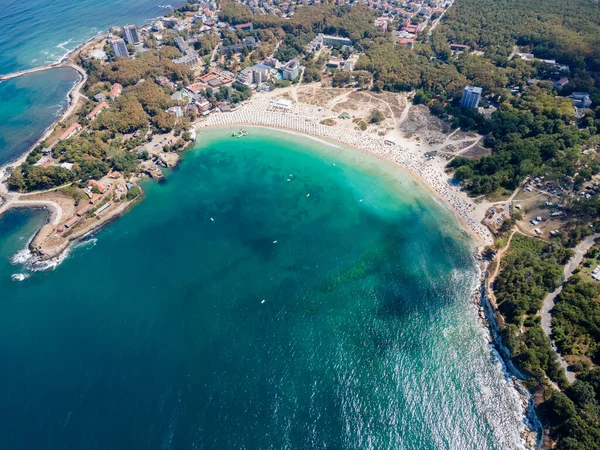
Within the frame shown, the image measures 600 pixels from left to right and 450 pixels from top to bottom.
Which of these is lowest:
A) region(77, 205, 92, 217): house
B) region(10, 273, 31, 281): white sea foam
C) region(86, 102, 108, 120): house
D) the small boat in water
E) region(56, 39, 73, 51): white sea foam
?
region(10, 273, 31, 281): white sea foam

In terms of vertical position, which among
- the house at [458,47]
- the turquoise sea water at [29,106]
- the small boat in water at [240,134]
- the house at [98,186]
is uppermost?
the house at [458,47]

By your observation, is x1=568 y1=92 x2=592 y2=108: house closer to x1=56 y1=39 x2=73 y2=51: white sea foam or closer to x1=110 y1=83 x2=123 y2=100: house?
x1=110 y1=83 x2=123 y2=100: house

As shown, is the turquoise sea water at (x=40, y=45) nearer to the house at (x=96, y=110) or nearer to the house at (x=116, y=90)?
the house at (x=96, y=110)

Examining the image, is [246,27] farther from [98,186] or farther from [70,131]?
[98,186]

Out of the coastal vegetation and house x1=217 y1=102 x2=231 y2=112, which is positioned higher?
house x1=217 y1=102 x2=231 y2=112

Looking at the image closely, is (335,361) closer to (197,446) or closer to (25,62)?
(197,446)

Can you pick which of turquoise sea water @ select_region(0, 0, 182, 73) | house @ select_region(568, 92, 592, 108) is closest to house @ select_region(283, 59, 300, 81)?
house @ select_region(568, 92, 592, 108)

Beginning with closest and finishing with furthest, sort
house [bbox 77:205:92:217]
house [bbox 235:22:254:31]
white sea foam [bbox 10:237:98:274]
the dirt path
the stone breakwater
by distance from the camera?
1. white sea foam [bbox 10:237:98:274]
2. house [bbox 77:205:92:217]
3. the stone breakwater
4. the dirt path
5. house [bbox 235:22:254:31]

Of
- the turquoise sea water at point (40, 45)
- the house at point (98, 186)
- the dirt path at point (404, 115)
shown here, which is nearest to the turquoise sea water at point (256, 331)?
the house at point (98, 186)
